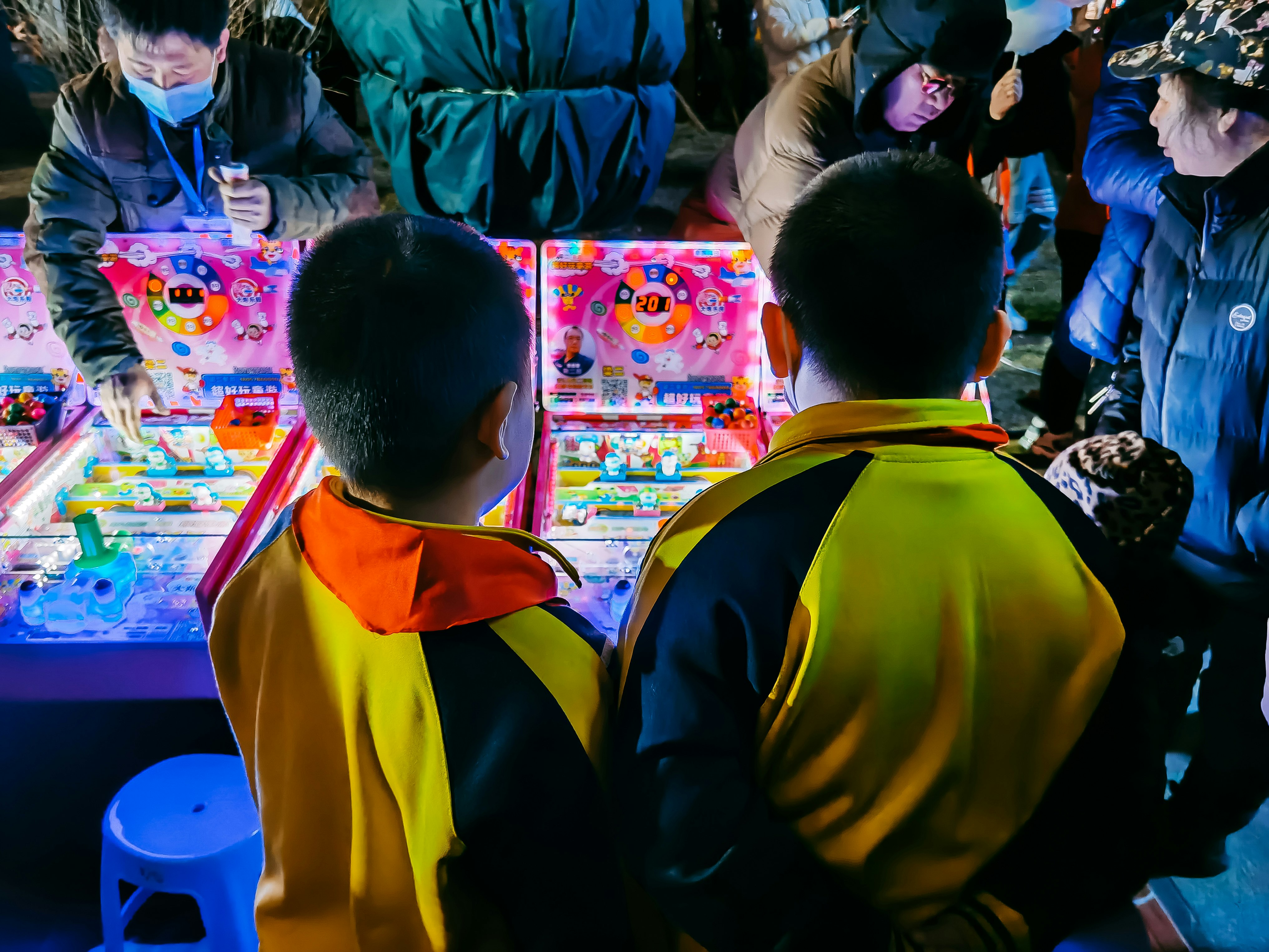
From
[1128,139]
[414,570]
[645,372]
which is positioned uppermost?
[1128,139]

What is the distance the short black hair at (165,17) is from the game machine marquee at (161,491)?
488mm

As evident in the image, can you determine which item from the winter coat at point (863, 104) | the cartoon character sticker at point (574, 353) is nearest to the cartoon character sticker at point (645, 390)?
the cartoon character sticker at point (574, 353)

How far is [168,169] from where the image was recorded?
7.48ft

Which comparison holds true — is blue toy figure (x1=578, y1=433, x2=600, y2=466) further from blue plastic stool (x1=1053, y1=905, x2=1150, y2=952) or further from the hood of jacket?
blue plastic stool (x1=1053, y1=905, x2=1150, y2=952)

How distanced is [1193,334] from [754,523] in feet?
5.45

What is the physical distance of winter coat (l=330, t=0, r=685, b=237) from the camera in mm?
2014

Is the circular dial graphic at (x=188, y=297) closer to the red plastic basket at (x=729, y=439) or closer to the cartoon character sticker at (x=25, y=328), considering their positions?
the cartoon character sticker at (x=25, y=328)

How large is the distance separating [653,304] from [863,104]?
2.37 feet

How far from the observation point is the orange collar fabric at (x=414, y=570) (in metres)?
0.93

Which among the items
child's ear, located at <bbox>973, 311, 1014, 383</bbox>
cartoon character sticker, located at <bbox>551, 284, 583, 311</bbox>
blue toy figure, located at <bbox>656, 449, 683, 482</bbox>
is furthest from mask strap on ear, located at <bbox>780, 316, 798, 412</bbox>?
cartoon character sticker, located at <bbox>551, 284, 583, 311</bbox>

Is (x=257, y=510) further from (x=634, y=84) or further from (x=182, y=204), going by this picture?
(x=634, y=84)

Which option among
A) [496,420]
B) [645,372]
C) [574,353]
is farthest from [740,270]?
[496,420]

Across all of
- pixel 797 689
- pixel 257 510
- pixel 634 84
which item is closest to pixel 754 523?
pixel 797 689

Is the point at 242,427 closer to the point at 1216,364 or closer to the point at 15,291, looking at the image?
the point at 15,291
